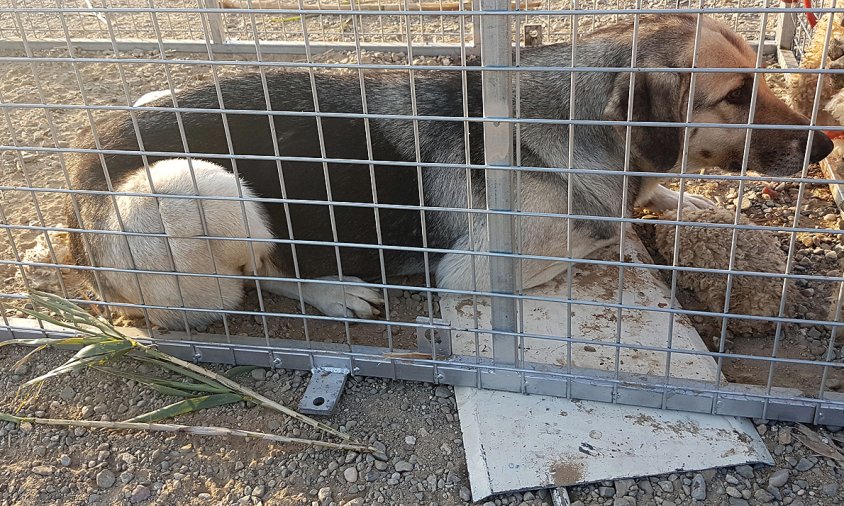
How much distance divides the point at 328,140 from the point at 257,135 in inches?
12.4

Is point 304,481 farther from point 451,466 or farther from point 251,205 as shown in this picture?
point 251,205

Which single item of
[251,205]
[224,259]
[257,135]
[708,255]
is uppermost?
[257,135]

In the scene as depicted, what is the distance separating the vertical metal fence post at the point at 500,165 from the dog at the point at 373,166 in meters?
0.43

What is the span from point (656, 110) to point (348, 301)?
157cm

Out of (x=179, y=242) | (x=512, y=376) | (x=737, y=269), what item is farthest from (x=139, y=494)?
(x=737, y=269)

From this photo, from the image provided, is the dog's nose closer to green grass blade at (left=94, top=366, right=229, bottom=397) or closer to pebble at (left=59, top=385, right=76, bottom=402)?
green grass blade at (left=94, top=366, right=229, bottom=397)

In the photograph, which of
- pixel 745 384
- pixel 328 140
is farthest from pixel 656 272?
pixel 328 140

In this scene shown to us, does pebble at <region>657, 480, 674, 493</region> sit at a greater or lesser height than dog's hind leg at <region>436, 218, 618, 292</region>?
lesser

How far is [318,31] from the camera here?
6617 millimetres

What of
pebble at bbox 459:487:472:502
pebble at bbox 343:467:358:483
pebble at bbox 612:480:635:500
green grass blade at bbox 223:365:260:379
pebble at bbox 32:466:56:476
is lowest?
pebble at bbox 459:487:472:502

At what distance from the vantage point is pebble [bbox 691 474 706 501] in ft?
8.29

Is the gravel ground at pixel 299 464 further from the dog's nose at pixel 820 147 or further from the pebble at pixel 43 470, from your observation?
the dog's nose at pixel 820 147

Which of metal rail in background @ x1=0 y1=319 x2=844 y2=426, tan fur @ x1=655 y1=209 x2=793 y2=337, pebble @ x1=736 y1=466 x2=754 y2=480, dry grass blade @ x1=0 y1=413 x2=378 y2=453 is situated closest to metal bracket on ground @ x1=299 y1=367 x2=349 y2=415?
metal rail in background @ x1=0 y1=319 x2=844 y2=426

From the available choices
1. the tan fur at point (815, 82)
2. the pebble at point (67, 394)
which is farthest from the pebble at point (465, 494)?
the tan fur at point (815, 82)
